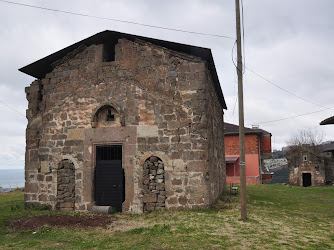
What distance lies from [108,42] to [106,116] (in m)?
2.80

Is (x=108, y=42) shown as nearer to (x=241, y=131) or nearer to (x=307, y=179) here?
(x=241, y=131)

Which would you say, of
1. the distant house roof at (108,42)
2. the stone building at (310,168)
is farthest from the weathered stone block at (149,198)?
the stone building at (310,168)

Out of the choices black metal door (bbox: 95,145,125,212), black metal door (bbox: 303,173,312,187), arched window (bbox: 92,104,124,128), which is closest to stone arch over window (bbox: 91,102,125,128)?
arched window (bbox: 92,104,124,128)

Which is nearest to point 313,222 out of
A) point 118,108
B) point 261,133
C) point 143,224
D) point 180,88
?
point 143,224

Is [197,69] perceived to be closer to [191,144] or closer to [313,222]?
[191,144]

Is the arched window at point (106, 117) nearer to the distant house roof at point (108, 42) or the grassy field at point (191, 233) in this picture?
the distant house roof at point (108, 42)

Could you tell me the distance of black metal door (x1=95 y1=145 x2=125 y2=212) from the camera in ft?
33.0

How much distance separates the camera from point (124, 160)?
32.9 feet

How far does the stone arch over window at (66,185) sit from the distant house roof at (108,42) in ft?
12.6

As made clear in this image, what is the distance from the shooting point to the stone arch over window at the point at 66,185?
34.4ft

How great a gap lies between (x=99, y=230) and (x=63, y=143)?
4354 millimetres

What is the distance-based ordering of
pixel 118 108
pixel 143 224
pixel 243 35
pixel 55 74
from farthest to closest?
pixel 55 74, pixel 118 108, pixel 243 35, pixel 143 224

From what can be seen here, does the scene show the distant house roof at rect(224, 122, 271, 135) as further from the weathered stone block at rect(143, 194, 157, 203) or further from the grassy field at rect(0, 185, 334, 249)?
the weathered stone block at rect(143, 194, 157, 203)

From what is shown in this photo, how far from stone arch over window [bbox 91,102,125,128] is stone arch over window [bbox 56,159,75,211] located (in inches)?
68.9
